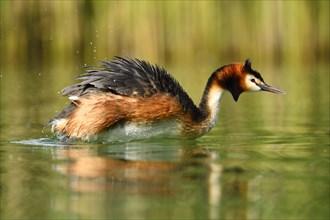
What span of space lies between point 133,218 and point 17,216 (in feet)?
1.77

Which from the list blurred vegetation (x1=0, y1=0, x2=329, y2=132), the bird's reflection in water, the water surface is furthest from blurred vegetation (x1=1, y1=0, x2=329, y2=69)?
the bird's reflection in water

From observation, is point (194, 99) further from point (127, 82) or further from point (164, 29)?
point (164, 29)

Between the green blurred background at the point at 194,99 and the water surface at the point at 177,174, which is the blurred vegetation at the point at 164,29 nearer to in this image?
the green blurred background at the point at 194,99

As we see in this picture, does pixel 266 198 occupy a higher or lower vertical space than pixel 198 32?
lower

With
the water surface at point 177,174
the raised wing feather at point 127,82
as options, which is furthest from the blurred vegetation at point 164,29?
the raised wing feather at point 127,82

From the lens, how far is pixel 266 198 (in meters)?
4.55

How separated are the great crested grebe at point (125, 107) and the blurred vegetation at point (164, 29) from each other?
6.50m

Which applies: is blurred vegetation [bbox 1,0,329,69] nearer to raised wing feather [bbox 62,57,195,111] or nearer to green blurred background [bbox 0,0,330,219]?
green blurred background [bbox 0,0,330,219]

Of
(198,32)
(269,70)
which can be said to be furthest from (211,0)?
(269,70)

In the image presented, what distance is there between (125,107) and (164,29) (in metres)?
7.07

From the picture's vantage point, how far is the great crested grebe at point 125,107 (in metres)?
6.85

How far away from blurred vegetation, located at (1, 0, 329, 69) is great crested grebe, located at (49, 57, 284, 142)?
650 cm

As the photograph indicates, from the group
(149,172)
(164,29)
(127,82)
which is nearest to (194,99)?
(127,82)

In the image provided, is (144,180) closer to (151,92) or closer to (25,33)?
(151,92)
